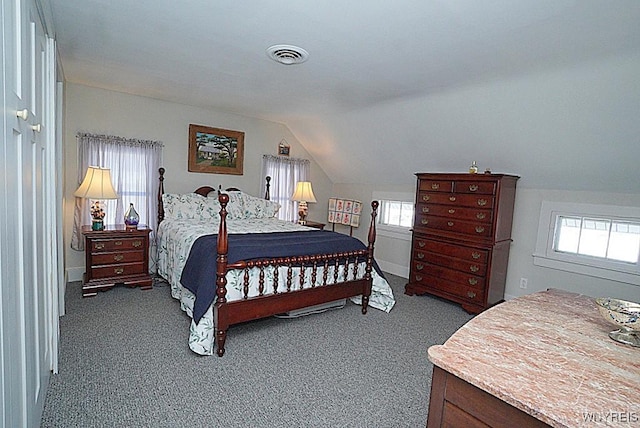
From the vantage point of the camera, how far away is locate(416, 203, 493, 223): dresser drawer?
3613 mm

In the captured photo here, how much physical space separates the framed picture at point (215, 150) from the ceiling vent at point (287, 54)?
2.40 metres

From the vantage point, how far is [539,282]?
3736 millimetres

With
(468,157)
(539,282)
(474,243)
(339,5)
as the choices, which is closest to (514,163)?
(468,157)

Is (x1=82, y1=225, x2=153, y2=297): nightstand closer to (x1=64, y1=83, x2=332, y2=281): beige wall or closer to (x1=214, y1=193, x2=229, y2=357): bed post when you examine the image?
(x1=64, y1=83, x2=332, y2=281): beige wall

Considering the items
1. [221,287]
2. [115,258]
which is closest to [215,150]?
[115,258]

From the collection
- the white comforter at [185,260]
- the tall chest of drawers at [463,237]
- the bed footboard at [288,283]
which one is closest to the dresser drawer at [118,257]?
the white comforter at [185,260]

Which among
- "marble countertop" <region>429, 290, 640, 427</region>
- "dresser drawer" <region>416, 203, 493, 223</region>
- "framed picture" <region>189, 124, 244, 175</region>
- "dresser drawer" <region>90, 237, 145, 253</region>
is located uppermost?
"framed picture" <region>189, 124, 244, 175</region>

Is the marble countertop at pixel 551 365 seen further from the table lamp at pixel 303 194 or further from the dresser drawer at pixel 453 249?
the table lamp at pixel 303 194

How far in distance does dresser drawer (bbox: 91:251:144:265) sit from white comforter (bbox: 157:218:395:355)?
28cm

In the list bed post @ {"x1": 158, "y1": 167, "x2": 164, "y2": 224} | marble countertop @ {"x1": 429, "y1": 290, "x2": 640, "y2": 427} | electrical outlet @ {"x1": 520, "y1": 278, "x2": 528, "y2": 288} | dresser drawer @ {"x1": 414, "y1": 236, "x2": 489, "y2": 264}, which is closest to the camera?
marble countertop @ {"x1": 429, "y1": 290, "x2": 640, "y2": 427}

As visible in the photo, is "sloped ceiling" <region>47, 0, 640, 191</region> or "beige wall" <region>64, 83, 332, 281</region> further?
"beige wall" <region>64, 83, 332, 281</region>

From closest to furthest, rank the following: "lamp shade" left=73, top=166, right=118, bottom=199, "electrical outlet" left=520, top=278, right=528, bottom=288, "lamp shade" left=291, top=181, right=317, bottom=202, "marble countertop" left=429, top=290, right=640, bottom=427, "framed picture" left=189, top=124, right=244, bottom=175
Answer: "marble countertop" left=429, top=290, right=640, bottom=427, "lamp shade" left=73, top=166, right=118, bottom=199, "electrical outlet" left=520, top=278, right=528, bottom=288, "framed picture" left=189, top=124, right=244, bottom=175, "lamp shade" left=291, top=181, right=317, bottom=202

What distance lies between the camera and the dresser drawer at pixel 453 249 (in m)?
3.65

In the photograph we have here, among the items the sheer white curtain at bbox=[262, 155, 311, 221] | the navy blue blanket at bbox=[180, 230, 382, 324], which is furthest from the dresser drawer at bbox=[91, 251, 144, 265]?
the sheer white curtain at bbox=[262, 155, 311, 221]
